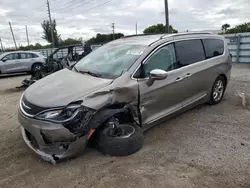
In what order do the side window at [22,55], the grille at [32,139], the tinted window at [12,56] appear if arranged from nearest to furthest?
1. the grille at [32,139]
2. the tinted window at [12,56]
3. the side window at [22,55]

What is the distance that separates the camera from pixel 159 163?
2.80 m

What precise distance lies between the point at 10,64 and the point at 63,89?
1050 cm

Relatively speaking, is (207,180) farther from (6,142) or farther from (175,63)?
(6,142)

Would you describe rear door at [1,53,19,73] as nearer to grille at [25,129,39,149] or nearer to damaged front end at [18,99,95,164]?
grille at [25,129,39,149]

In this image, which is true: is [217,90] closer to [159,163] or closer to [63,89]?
[159,163]

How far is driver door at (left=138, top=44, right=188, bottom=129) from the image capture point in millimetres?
3225

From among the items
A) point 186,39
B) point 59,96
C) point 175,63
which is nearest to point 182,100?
point 175,63

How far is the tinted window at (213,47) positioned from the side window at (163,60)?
1.17m

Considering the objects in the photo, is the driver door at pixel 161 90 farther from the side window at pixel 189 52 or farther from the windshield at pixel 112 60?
the windshield at pixel 112 60

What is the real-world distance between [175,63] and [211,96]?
1.57 m

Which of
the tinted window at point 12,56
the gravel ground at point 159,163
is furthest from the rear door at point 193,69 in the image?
the tinted window at point 12,56

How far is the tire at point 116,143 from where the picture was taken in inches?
113

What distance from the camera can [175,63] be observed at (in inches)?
146

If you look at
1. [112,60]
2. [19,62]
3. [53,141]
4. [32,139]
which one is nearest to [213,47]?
[112,60]
